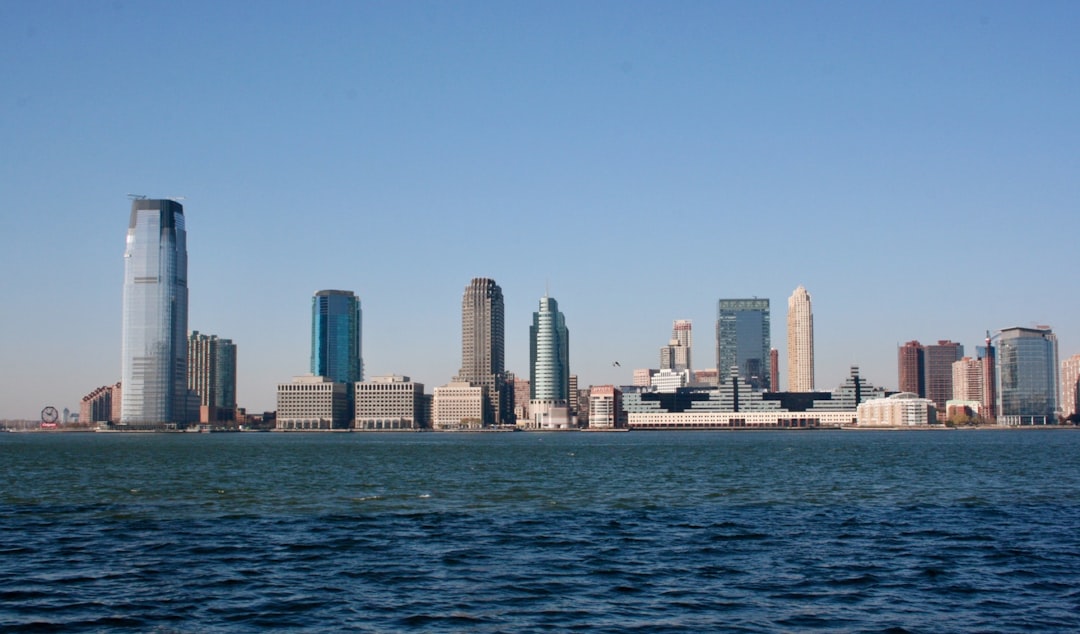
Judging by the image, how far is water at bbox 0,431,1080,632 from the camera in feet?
97.1

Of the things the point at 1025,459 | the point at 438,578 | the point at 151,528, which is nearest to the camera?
the point at 438,578

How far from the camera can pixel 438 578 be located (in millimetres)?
35062

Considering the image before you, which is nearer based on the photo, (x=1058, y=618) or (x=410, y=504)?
(x=1058, y=618)

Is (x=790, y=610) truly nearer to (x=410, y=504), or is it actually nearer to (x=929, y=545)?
(x=929, y=545)

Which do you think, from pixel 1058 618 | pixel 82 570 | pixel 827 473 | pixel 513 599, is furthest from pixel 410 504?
pixel 827 473

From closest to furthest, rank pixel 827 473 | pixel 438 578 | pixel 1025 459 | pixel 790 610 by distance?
pixel 790 610 → pixel 438 578 → pixel 827 473 → pixel 1025 459

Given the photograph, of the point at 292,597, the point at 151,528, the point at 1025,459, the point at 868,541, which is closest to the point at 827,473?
the point at 1025,459

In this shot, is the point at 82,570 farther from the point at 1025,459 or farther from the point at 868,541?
the point at 1025,459

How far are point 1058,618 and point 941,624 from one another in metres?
3.33

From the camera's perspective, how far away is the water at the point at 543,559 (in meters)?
29.6

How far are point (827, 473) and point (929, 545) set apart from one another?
158ft

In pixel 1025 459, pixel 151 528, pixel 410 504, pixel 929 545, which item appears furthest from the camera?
pixel 1025 459

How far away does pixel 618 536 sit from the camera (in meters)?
44.9

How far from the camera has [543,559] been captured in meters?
38.8
